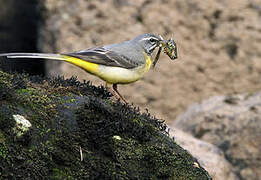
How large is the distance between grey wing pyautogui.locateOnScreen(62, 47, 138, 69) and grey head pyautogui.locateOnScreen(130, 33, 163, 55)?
26.7 inches

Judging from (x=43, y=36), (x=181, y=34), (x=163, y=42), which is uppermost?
(x=163, y=42)

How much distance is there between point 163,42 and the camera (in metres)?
8.84

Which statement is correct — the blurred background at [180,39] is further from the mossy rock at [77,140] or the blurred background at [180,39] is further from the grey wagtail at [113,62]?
the mossy rock at [77,140]

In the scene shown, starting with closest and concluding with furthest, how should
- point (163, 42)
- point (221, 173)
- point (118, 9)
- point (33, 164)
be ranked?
1. point (33, 164)
2. point (163, 42)
3. point (221, 173)
4. point (118, 9)

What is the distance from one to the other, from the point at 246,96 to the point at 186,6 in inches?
166

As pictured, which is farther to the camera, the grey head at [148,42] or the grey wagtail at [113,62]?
the grey head at [148,42]

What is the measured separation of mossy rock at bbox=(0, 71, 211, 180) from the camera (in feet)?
18.6

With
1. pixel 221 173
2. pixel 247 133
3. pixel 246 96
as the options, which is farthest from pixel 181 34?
pixel 221 173

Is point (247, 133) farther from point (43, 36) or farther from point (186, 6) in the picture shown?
point (43, 36)

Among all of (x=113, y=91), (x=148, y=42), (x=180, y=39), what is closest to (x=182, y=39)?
(x=180, y=39)

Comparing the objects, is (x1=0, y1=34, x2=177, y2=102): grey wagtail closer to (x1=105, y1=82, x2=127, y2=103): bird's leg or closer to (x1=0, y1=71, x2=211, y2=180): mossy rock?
(x1=105, y1=82, x2=127, y2=103): bird's leg

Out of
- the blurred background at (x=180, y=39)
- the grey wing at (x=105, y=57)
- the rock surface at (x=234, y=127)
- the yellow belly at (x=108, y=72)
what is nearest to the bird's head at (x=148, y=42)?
the grey wing at (x=105, y=57)

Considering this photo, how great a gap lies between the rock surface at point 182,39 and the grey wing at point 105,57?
7.98 m

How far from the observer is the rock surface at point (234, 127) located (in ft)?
36.8
